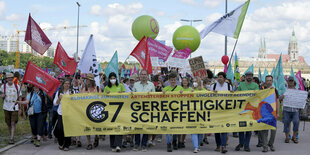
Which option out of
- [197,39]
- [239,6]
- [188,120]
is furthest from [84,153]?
[197,39]

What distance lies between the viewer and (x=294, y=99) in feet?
34.6

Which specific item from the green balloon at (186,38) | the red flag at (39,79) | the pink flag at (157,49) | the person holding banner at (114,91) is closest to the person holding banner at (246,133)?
the person holding banner at (114,91)

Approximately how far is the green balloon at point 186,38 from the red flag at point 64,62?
22.0ft

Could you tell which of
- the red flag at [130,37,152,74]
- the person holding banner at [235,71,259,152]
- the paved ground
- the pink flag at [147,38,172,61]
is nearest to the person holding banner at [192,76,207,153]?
the paved ground

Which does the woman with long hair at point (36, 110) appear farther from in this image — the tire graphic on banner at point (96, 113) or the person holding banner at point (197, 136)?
the person holding banner at point (197, 136)

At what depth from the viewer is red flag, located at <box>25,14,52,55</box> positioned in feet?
38.4

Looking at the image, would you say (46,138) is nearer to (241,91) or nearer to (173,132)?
(173,132)

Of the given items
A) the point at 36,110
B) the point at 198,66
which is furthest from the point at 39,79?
the point at 198,66

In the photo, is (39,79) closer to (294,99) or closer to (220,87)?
(220,87)

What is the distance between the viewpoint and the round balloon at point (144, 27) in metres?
18.2

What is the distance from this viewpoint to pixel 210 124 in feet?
30.5

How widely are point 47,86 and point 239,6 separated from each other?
24.4 feet

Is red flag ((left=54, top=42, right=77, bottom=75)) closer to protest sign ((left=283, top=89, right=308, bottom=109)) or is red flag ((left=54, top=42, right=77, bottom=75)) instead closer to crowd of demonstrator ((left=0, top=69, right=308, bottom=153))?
crowd of demonstrator ((left=0, top=69, right=308, bottom=153))

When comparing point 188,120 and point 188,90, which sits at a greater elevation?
point 188,90
